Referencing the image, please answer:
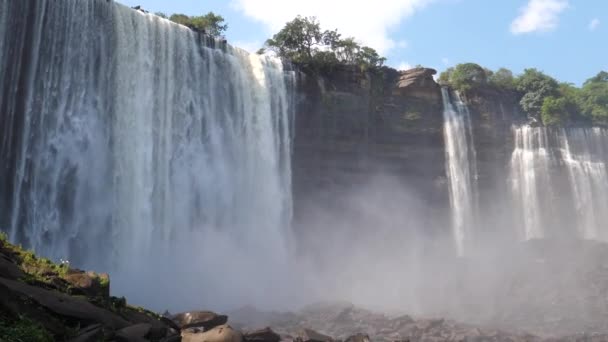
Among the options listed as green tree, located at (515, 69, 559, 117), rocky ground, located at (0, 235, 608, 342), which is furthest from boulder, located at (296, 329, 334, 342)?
green tree, located at (515, 69, 559, 117)

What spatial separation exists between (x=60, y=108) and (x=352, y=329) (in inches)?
538

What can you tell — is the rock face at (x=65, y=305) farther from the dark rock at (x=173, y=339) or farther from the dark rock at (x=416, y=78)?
the dark rock at (x=416, y=78)

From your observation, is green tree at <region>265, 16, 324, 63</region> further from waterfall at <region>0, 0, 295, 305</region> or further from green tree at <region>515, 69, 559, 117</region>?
green tree at <region>515, 69, 559, 117</region>

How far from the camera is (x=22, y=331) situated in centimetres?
672

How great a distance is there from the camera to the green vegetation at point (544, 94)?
41.2 m

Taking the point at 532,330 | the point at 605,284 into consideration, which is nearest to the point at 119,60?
the point at 532,330

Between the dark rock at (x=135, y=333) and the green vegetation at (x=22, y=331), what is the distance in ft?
3.48

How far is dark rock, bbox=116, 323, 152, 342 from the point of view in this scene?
26.0ft

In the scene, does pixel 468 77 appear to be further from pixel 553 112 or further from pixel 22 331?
pixel 22 331

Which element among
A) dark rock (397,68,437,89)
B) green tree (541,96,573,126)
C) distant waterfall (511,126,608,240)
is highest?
dark rock (397,68,437,89)

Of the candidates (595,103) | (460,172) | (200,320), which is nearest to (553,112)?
(595,103)

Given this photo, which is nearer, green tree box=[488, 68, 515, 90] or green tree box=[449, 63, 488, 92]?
green tree box=[449, 63, 488, 92]

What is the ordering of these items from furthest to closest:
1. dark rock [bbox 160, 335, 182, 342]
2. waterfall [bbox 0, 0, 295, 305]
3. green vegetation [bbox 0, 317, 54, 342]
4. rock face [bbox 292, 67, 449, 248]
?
rock face [bbox 292, 67, 449, 248]
waterfall [bbox 0, 0, 295, 305]
dark rock [bbox 160, 335, 182, 342]
green vegetation [bbox 0, 317, 54, 342]

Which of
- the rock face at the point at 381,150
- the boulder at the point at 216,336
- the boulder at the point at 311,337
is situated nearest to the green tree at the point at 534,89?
the rock face at the point at 381,150
